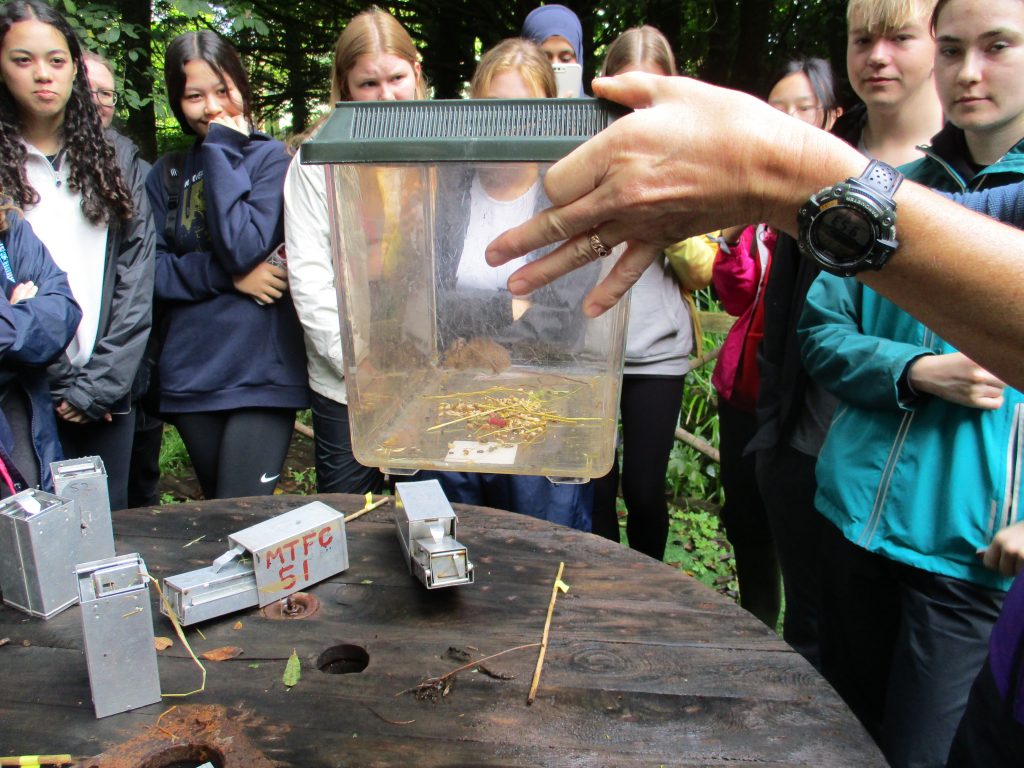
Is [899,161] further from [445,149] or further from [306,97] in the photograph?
[306,97]

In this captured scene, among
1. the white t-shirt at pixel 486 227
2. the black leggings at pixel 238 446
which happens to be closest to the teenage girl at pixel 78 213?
the black leggings at pixel 238 446

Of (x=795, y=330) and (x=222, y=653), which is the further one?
(x=795, y=330)

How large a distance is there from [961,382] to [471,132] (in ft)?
3.38

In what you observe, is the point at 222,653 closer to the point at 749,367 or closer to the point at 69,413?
the point at 69,413

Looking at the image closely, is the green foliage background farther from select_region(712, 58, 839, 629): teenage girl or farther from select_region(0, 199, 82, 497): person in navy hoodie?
select_region(712, 58, 839, 629): teenage girl

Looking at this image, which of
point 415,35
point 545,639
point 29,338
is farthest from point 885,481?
point 415,35

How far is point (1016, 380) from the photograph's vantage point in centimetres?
87

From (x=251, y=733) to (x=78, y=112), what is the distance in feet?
6.71

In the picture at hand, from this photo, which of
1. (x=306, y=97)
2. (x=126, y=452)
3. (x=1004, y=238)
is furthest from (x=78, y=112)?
(x=306, y=97)

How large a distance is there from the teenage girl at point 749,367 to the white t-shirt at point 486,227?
1256mm

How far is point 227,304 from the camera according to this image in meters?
2.37

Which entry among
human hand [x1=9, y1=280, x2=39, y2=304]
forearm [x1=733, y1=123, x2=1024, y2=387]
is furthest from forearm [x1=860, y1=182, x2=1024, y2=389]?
human hand [x1=9, y1=280, x2=39, y2=304]

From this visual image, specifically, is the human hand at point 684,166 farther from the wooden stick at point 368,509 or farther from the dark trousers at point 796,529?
the dark trousers at point 796,529

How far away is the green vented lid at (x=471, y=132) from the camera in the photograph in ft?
2.88
